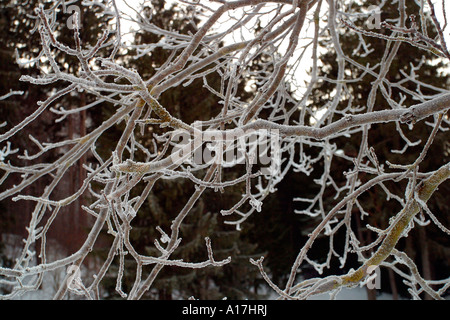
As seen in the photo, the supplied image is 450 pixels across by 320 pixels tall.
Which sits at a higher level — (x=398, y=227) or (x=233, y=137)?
(x=233, y=137)

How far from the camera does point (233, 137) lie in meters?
1.42

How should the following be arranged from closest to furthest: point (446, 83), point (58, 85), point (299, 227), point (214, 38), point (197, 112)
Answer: point (214, 38), point (197, 112), point (446, 83), point (58, 85), point (299, 227)

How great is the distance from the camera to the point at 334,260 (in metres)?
13.7

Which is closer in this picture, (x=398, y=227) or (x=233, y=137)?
(x=233, y=137)

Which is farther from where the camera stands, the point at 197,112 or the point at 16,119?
the point at 16,119

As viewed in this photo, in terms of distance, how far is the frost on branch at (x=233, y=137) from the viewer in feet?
5.19

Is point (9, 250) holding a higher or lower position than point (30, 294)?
higher

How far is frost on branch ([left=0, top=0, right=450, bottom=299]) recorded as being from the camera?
158 centimetres

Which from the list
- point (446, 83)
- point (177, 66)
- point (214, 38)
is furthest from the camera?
point (446, 83)

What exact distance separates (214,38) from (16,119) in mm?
11199
